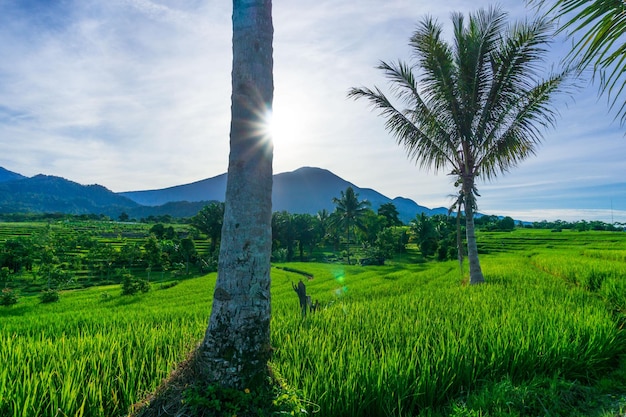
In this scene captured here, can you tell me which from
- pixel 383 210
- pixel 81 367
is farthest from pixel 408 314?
pixel 383 210

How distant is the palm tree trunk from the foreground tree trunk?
386 inches

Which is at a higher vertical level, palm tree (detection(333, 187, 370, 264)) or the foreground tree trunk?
palm tree (detection(333, 187, 370, 264))

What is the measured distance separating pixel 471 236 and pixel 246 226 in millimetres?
10514

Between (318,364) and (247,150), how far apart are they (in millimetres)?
2203

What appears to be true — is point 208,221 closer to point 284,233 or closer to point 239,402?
point 284,233

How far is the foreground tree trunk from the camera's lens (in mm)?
2736

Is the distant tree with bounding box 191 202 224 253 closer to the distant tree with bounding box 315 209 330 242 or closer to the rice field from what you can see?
the distant tree with bounding box 315 209 330 242

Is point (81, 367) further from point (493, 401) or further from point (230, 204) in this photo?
point (493, 401)

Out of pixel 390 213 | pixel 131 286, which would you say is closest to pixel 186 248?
pixel 131 286

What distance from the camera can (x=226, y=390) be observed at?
257 centimetres

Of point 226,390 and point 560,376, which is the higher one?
point 226,390

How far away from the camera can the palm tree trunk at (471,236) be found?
11.0 metres

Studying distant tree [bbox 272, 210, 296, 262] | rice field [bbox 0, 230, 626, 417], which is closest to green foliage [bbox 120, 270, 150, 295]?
rice field [bbox 0, 230, 626, 417]

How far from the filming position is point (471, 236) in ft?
36.7
